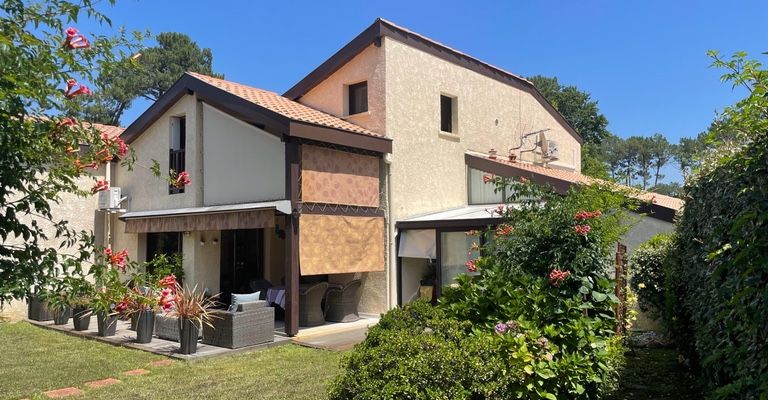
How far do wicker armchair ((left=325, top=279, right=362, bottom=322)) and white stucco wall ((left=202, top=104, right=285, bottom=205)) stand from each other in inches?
109

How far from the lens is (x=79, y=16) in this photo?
10.5ft

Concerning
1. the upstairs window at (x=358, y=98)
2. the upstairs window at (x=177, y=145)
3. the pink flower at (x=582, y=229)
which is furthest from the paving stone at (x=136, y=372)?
the upstairs window at (x=358, y=98)

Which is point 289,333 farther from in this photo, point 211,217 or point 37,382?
point 37,382

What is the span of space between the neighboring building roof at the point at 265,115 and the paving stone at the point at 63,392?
6.00 metres

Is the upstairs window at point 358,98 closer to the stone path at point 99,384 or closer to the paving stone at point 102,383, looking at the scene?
the stone path at point 99,384

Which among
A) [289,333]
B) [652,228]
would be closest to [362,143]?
[289,333]

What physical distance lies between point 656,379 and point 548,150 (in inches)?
513

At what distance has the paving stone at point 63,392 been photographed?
7105 mm

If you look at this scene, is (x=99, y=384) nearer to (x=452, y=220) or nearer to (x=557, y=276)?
(x=557, y=276)

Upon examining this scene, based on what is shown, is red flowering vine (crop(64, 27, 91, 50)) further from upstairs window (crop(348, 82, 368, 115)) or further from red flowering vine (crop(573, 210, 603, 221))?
upstairs window (crop(348, 82, 368, 115))

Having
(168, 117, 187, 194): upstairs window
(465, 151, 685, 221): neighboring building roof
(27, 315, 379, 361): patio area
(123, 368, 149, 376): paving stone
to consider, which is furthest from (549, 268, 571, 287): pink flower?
(168, 117, 187, 194): upstairs window

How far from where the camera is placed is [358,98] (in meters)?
15.4

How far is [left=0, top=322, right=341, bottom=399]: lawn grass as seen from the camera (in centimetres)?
715

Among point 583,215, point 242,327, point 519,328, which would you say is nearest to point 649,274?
point 583,215
